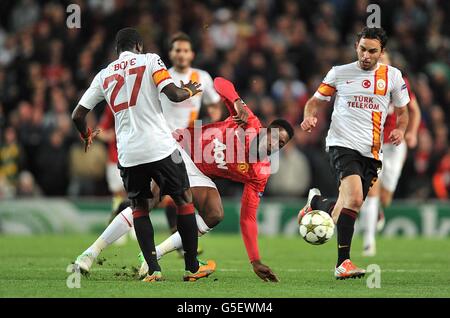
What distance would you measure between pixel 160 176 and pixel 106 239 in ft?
3.78

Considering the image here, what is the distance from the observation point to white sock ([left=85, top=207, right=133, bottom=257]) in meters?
9.89

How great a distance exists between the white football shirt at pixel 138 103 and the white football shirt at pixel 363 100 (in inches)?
75.3

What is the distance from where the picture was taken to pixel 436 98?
2012 cm

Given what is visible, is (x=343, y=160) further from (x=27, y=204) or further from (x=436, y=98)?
(x=436, y=98)

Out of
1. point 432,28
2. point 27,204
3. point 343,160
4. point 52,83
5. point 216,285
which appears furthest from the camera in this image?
Answer: point 432,28

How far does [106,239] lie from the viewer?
9945 millimetres

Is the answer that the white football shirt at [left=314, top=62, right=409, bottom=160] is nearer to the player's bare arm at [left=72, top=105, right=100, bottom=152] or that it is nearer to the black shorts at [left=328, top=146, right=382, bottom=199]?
the black shorts at [left=328, top=146, right=382, bottom=199]

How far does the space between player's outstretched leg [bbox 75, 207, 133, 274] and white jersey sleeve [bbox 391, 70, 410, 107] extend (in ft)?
Answer: 9.37

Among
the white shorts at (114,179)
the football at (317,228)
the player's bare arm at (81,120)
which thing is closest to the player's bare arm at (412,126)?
the football at (317,228)

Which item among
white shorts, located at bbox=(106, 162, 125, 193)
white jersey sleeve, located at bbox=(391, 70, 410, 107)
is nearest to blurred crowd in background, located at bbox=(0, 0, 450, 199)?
white shorts, located at bbox=(106, 162, 125, 193)

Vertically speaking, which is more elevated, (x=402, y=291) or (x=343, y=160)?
(x=343, y=160)

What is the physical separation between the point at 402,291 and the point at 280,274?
6.70 ft

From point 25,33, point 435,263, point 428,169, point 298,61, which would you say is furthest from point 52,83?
point 435,263

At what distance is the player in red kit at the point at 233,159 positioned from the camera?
9.45 m
